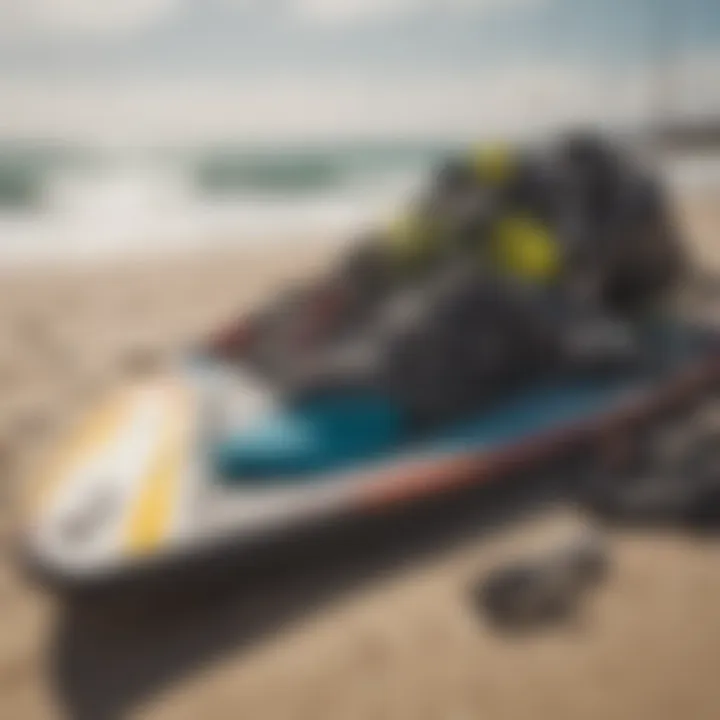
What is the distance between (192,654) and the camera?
2.25 metres

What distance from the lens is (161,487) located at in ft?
8.09

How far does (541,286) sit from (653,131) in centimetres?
356

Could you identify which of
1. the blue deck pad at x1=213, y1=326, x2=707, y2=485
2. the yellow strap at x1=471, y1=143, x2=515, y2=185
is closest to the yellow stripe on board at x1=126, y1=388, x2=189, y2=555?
the blue deck pad at x1=213, y1=326, x2=707, y2=485

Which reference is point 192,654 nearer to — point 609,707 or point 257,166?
point 609,707

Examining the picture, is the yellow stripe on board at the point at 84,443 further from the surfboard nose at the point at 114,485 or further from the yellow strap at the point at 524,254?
the yellow strap at the point at 524,254

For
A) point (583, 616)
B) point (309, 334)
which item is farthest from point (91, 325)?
point (583, 616)

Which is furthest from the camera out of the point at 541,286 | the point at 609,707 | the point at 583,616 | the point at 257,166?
the point at 257,166

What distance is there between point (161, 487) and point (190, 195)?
10.3m

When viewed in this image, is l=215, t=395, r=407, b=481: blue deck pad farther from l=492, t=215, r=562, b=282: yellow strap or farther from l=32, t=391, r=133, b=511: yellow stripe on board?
l=492, t=215, r=562, b=282: yellow strap

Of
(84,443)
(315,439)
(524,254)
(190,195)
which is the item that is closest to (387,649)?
(315,439)

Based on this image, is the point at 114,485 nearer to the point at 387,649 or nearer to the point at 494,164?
the point at 387,649

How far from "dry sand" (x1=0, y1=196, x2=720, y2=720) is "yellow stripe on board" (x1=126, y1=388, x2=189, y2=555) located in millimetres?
223

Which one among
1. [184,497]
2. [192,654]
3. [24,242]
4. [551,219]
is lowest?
[24,242]

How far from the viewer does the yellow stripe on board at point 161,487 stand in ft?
7.43
